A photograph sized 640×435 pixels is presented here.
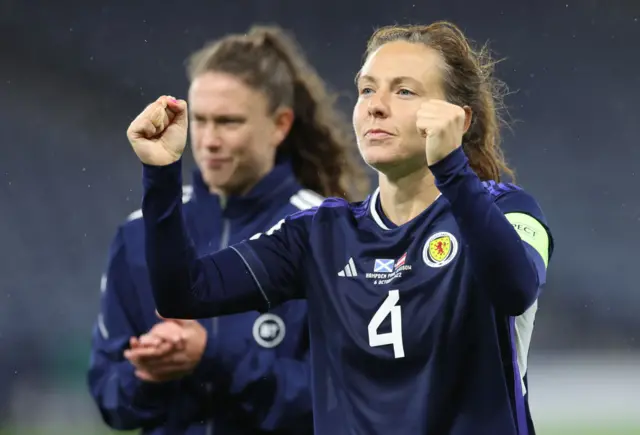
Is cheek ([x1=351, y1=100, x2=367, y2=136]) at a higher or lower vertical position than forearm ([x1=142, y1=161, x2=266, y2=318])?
higher

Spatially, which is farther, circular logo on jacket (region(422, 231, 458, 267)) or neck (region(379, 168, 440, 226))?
neck (region(379, 168, 440, 226))

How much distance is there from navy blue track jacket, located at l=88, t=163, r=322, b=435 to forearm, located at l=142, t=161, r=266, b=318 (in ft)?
2.68

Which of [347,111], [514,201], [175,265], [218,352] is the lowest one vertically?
[218,352]

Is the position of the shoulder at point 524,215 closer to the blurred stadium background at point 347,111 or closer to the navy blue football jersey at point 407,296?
the navy blue football jersey at point 407,296

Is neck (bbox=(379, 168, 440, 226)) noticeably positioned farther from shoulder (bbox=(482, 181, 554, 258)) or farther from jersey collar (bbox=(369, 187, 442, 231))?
shoulder (bbox=(482, 181, 554, 258))

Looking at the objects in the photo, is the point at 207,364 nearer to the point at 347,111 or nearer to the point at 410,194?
the point at 410,194

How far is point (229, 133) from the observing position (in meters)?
3.15

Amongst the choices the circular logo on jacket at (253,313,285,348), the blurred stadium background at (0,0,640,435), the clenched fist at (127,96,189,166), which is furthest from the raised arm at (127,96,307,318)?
the blurred stadium background at (0,0,640,435)

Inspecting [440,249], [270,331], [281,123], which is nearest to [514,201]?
[440,249]

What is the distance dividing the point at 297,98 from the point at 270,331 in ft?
2.71

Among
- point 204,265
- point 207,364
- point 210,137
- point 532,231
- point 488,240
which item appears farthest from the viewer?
point 210,137

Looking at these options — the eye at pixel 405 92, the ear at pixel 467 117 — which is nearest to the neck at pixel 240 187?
the ear at pixel 467 117

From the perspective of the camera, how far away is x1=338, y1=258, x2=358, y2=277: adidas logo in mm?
2188

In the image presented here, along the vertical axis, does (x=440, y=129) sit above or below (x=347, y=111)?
below
